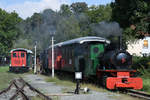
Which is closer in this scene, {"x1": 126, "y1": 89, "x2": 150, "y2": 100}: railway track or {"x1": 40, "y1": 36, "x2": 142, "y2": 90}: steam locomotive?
{"x1": 126, "y1": 89, "x2": 150, "y2": 100}: railway track

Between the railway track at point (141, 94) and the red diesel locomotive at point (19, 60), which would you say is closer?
the railway track at point (141, 94)

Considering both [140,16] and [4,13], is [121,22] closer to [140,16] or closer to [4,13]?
[140,16]

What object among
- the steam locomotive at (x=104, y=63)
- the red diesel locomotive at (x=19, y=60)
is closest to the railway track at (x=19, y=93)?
the steam locomotive at (x=104, y=63)

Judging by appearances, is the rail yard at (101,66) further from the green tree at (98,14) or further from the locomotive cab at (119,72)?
the green tree at (98,14)

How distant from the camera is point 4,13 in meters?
67.1

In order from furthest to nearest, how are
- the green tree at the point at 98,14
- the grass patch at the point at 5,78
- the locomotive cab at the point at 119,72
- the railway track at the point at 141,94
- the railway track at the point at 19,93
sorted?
the green tree at the point at 98,14 → the grass patch at the point at 5,78 → the locomotive cab at the point at 119,72 → the railway track at the point at 19,93 → the railway track at the point at 141,94

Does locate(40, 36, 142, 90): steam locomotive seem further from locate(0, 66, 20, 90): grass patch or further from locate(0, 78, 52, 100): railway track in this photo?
locate(0, 66, 20, 90): grass patch

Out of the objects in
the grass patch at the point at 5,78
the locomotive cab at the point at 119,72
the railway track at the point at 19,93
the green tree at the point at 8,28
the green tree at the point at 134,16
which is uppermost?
the green tree at the point at 8,28

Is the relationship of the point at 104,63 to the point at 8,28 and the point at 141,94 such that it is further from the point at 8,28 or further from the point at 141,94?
the point at 8,28

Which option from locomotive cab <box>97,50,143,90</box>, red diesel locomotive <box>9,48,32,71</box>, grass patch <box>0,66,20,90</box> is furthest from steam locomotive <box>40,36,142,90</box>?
red diesel locomotive <box>9,48,32,71</box>

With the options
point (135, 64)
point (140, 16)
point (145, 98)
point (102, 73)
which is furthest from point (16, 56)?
point (145, 98)

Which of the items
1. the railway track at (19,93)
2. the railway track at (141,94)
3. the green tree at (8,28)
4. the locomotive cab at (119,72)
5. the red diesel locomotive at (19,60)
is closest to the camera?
the railway track at (141,94)

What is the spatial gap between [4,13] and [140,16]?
1986 inches

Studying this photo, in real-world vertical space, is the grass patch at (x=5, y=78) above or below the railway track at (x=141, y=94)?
above
